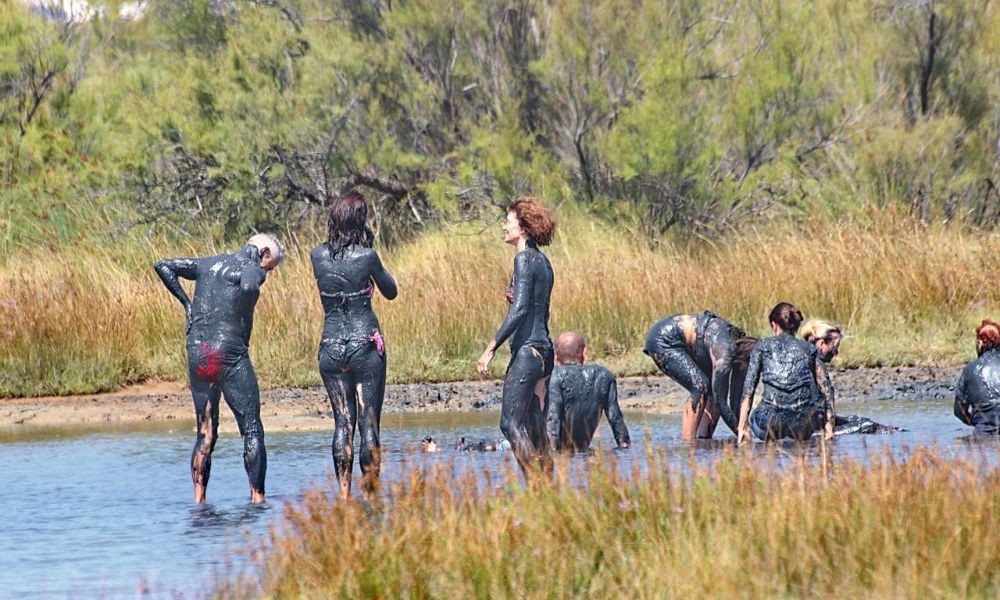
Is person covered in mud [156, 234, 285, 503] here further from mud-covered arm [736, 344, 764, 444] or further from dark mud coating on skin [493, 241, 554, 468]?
mud-covered arm [736, 344, 764, 444]

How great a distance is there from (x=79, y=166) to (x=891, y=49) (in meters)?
14.1

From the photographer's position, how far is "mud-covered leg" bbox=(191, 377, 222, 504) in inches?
400

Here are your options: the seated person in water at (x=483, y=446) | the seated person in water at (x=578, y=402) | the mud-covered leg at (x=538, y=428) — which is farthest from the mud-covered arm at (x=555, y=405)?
the mud-covered leg at (x=538, y=428)

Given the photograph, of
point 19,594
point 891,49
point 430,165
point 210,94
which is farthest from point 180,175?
point 19,594

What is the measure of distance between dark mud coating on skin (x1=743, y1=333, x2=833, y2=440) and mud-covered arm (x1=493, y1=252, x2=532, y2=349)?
266 cm

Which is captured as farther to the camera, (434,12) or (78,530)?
(434,12)

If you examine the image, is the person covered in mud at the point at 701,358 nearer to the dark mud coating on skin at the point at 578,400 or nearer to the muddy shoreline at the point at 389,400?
the dark mud coating on skin at the point at 578,400

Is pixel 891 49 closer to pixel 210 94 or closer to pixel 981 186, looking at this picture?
pixel 981 186

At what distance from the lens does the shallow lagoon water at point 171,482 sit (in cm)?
855

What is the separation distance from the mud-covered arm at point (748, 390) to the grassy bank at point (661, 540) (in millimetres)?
3832

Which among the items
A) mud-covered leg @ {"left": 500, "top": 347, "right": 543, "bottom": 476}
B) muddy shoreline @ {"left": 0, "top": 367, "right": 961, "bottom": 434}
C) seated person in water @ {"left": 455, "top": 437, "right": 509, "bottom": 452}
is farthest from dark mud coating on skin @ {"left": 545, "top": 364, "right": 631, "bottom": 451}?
muddy shoreline @ {"left": 0, "top": 367, "right": 961, "bottom": 434}

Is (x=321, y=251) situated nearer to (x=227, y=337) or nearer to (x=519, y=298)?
(x=227, y=337)

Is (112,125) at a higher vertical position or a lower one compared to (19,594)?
higher

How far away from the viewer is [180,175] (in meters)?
29.4
